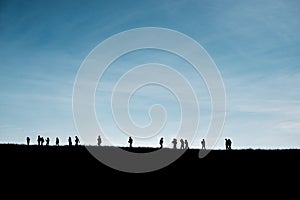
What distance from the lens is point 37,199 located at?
23438 millimetres

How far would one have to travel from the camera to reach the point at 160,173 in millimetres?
31359

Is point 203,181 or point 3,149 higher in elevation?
point 3,149

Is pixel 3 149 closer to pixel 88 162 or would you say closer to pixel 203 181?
pixel 88 162

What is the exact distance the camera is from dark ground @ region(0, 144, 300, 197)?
27164mm

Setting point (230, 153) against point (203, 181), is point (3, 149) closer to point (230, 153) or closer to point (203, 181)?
point (203, 181)

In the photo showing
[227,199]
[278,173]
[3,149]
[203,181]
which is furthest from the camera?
[3,149]

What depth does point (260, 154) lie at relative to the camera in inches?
1555

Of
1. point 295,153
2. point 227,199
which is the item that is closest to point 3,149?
point 227,199

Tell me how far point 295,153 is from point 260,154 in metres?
3.97

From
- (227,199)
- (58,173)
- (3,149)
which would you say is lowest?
(227,199)

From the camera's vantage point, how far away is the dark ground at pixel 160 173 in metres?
27.2

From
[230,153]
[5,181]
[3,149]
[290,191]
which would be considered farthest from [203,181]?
[3,149]

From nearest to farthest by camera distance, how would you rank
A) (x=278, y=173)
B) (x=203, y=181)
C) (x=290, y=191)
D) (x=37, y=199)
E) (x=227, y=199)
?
(x=37, y=199) → (x=227, y=199) → (x=290, y=191) → (x=203, y=181) → (x=278, y=173)

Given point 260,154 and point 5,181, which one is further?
point 260,154
